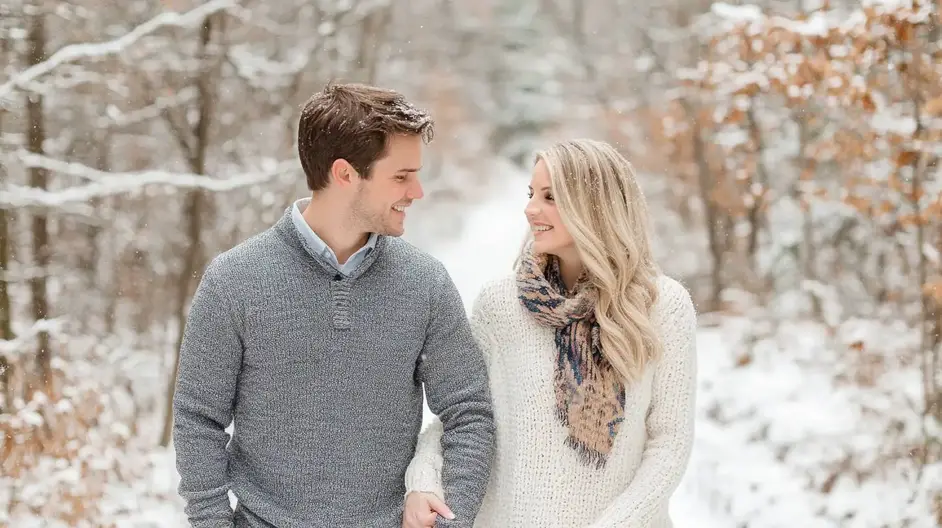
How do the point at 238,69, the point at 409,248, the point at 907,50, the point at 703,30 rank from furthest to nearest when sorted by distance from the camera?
1. the point at 703,30
2. the point at 238,69
3. the point at 907,50
4. the point at 409,248

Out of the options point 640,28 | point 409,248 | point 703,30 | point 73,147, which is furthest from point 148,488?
point 640,28

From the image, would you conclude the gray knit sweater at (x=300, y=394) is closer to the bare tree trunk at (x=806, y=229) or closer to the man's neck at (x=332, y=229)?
the man's neck at (x=332, y=229)

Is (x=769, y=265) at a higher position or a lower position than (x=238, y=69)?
lower

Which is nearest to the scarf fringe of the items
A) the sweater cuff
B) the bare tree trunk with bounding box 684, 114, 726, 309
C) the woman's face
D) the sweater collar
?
the sweater cuff

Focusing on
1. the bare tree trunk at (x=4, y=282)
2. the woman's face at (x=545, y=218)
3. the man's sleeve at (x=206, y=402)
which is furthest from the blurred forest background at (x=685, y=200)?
the woman's face at (x=545, y=218)

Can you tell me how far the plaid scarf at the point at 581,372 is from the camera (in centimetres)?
212

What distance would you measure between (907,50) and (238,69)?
3.69m

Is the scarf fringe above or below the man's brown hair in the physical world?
below

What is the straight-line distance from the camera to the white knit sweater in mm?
2113

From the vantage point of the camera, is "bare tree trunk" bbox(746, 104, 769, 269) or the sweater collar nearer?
the sweater collar

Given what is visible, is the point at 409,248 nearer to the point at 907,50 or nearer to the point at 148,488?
the point at 148,488

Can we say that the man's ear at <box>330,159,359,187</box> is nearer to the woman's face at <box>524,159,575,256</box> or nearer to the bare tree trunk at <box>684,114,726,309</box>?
the woman's face at <box>524,159,575,256</box>

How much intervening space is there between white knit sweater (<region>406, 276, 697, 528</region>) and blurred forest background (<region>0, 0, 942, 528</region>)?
97.1 inches

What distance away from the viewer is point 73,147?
514 cm
